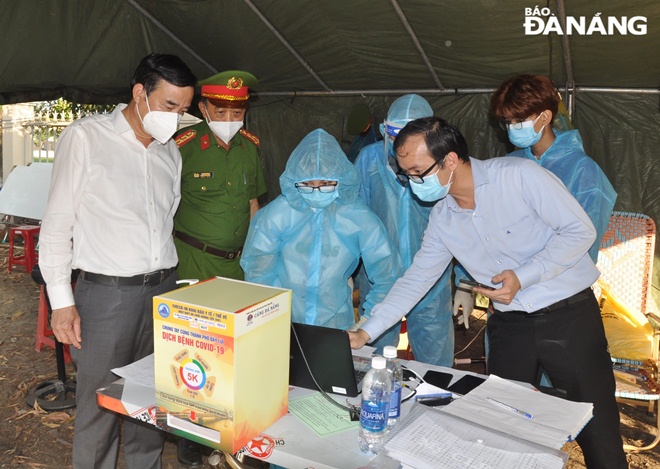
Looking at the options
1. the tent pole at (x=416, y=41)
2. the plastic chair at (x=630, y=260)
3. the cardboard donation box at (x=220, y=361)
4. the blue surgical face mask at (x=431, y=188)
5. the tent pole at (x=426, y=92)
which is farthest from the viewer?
the tent pole at (x=426, y=92)

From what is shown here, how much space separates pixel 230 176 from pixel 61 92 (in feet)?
5.30

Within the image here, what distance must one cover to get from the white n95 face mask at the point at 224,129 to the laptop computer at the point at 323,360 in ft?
5.24

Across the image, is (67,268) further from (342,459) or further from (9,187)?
(9,187)

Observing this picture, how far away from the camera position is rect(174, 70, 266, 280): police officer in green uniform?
297 cm

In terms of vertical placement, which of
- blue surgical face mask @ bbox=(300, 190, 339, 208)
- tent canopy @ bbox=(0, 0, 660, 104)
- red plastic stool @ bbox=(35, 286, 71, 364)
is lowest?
red plastic stool @ bbox=(35, 286, 71, 364)

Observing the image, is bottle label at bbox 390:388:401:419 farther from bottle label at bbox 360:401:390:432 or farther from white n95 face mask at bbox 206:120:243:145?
white n95 face mask at bbox 206:120:243:145

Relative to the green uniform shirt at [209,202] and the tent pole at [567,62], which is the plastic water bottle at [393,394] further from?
the tent pole at [567,62]

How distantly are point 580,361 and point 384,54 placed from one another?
279 cm

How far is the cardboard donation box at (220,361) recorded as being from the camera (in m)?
1.42

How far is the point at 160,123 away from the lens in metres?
2.20

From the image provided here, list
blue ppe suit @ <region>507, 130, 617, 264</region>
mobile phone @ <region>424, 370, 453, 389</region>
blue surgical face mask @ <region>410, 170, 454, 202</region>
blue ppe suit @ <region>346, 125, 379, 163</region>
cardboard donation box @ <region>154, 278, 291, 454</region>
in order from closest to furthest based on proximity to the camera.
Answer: cardboard donation box @ <region>154, 278, 291, 454</region> < mobile phone @ <region>424, 370, 453, 389</region> < blue surgical face mask @ <region>410, 170, 454, 202</region> < blue ppe suit @ <region>507, 130, 617, 264</region> < blue ppe suit @ <region>346, 125, 379, 163</region>

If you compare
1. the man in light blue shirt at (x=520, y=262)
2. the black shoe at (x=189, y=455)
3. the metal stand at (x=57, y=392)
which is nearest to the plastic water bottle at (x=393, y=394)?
the man in light blue shirt at (x=520, y=262)

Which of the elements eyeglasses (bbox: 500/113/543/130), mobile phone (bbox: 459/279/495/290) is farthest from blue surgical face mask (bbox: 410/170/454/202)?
eyeglasses (bbox: 500/113/543/130)

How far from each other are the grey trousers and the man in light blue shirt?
34.0 inches
